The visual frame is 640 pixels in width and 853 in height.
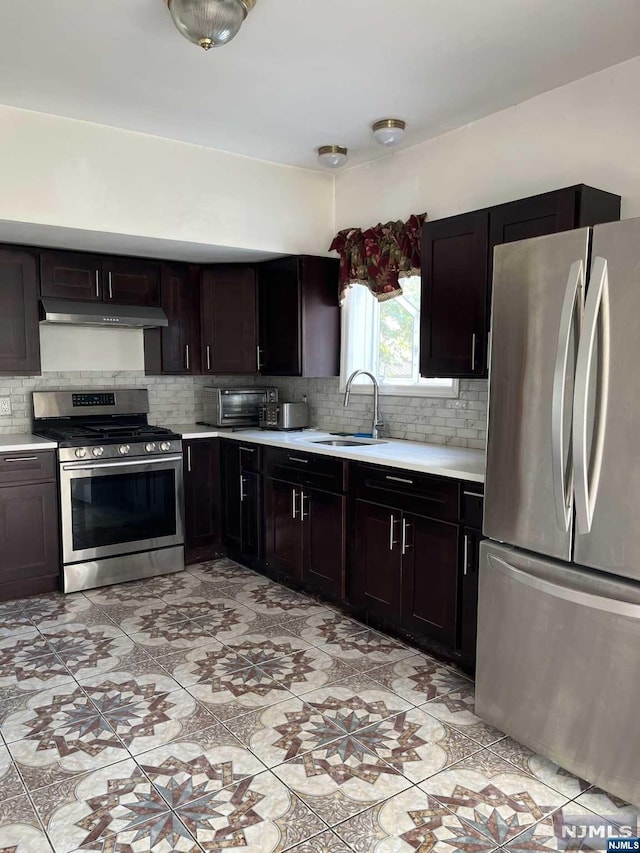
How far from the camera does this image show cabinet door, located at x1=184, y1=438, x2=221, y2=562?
4402mm

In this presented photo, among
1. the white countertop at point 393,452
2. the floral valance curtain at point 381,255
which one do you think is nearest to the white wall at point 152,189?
the floral valance curtain at point 381,255

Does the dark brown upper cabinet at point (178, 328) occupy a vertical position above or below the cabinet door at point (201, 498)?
above

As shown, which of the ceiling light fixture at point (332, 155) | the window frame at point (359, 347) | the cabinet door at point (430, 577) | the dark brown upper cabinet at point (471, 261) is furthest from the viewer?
the window frame at point (359, 347)

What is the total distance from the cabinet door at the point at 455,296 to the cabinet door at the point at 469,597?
794 millimetres

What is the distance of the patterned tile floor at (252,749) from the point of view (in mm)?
1898

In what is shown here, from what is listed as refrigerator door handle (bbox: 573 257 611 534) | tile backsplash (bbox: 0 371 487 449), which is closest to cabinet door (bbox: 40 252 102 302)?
tile backsplash (bbox: 0 371 487 449)

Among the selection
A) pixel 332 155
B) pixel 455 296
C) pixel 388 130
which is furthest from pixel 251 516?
pixel 388 130

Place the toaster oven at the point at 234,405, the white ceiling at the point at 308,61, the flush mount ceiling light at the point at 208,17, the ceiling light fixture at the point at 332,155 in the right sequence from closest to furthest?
the flush mount ceiling light at the point at 208,17 → the white ceiling at the point at 308,61 → the ceiling light fixture at the point at 332,155 → the toaster oven at the point at 234,405

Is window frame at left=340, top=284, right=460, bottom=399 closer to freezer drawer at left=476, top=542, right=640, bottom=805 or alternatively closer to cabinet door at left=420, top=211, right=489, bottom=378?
cabinet door at left=420, top=211, right=489, bottom=378

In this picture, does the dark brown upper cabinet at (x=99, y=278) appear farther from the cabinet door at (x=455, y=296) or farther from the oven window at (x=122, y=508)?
the cabinet door at (x=455, y=296)

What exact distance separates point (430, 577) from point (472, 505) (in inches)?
17.8

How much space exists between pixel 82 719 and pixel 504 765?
1.58 metres

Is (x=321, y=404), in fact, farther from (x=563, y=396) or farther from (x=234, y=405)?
(x=563, y=396)

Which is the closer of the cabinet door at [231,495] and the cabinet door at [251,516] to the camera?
the cabinet door at [251,516]
